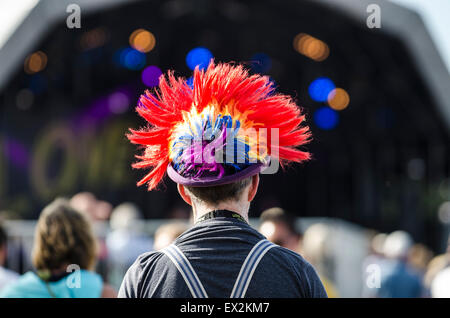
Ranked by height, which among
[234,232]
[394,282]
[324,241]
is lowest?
[394,282]

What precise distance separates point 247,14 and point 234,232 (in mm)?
8717

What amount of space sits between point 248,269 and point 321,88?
1044 cm

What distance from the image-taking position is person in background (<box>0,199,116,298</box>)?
280 cm

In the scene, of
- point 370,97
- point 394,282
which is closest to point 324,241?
point 394,282

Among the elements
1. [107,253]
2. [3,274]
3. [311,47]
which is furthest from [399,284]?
[311,47]

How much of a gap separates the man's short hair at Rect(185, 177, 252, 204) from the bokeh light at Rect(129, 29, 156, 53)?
881 centimetres

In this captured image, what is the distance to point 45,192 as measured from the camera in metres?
10.9

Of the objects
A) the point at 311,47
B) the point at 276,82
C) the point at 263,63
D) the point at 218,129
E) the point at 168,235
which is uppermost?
the point at 311,47

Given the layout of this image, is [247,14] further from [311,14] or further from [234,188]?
[234,188]

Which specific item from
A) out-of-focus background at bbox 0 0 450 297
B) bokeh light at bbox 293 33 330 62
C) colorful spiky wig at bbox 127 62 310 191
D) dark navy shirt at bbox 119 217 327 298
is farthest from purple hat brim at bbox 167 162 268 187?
bokeh light at bbox 293 33 330 62

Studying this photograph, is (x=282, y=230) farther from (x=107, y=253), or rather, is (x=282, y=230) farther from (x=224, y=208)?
(x=107, y=253)

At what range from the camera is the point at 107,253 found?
21.2 ft

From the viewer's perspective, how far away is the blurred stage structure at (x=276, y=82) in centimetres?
855

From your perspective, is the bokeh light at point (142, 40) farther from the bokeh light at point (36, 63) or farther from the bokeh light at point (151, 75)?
the bokeh light at point (36, 63)
